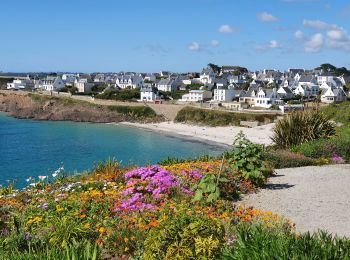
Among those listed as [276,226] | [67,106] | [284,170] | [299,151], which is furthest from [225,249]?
[67,106]

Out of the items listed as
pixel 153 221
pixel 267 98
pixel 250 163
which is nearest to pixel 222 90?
pixel 267 98

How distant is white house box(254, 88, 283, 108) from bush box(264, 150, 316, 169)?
235ft

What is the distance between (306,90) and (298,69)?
2517 inches

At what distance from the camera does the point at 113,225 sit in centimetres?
816

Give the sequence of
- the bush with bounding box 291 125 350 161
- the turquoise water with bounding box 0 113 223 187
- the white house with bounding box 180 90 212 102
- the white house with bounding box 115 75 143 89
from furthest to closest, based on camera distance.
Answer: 1. the white house with bounding box 115 75 143 89
2. the white house with bounding box 180 90 212 102
3. the turquoise water with bounding box 0 113 223 187
4. the bush with bounding box 291 125 350 161

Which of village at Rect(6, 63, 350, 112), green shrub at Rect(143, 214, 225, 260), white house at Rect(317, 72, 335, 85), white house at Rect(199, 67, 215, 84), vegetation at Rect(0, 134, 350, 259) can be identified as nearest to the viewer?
vegetation at Rect(0, 134, 350, 259)

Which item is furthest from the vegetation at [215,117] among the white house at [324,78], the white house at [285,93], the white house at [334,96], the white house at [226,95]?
the white house at [324,78]

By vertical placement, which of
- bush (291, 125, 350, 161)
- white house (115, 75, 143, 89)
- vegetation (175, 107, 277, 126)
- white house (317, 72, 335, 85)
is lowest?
vegetation (175, 107, 277, 126)

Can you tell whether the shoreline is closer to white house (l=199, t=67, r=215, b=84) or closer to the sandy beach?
the sandy beach

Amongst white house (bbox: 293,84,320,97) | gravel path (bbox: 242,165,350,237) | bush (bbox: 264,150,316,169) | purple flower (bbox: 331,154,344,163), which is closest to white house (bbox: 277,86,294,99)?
white house (bbox: 293,84,320,97)

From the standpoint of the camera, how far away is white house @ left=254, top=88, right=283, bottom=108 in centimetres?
9000

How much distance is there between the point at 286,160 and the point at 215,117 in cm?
5766

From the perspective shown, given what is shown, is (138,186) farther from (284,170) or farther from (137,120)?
(137,120)

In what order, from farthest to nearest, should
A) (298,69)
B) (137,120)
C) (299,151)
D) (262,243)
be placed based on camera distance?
(298,69), (137,120), (299,151), (262,243)
